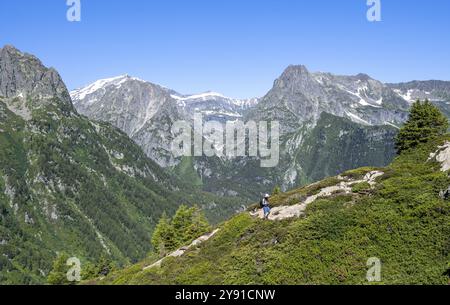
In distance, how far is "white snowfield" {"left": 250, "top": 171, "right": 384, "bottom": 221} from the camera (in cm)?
4375

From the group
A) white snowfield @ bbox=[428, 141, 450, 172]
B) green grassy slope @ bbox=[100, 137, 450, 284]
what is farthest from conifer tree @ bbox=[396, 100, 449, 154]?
green grassy slope @ bbox=[100, 137, 450, 284]

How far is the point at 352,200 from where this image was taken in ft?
138

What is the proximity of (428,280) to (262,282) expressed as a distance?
11.5m

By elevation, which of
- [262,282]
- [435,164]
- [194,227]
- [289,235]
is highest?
[435,164]

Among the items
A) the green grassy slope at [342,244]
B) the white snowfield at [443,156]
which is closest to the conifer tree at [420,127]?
the white snowfield at [443,156]

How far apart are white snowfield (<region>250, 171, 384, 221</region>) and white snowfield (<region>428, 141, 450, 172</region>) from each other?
5845 mm

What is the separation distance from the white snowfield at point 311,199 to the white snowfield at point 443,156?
584 cm

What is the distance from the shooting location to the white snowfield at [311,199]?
4375 centimetres

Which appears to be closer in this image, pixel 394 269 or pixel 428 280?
pixel 428 280

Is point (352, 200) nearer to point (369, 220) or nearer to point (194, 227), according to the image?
point (369, 220)

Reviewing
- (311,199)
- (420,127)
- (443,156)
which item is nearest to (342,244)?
(311,199)

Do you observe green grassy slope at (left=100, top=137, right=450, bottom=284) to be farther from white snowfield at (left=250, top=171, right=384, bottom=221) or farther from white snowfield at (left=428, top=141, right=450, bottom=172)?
white snowfield at (left=250, top=171, right=384, bottom=221)

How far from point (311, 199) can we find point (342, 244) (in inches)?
435
